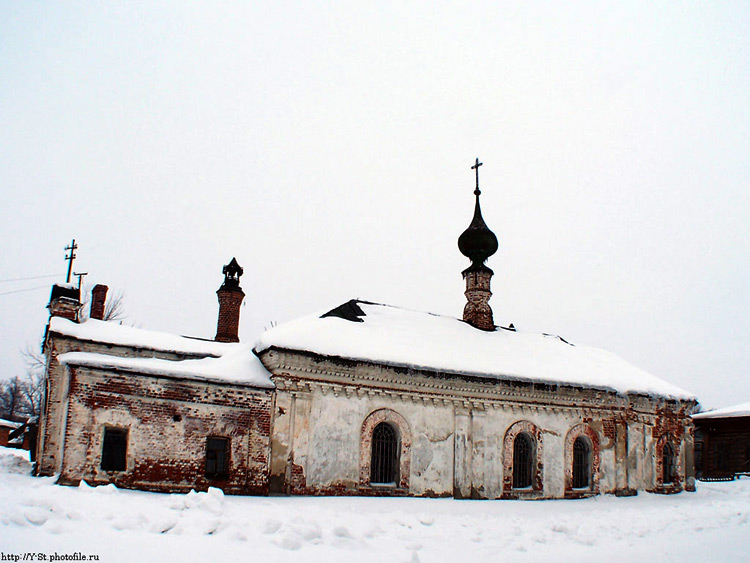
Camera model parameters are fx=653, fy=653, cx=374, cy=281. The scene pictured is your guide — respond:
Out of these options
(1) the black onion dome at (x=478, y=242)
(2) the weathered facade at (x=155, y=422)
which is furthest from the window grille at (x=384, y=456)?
(1) the black onion dome at (x=478, y=242)

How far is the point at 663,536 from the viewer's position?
11469 millimetres

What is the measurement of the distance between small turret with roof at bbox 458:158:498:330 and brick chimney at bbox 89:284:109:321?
34.8ft

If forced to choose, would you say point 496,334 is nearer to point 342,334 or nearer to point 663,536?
point 342,334

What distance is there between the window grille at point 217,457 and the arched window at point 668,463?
532 inches

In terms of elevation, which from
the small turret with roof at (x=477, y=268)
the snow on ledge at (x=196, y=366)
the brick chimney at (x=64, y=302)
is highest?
the small turret with roof at (x=477, y=268)

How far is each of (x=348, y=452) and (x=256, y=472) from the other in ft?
6.83

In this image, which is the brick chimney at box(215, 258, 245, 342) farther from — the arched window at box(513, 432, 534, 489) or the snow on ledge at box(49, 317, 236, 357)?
the arched window at box(513, 432, 534, 489)

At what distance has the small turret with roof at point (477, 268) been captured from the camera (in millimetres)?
20375

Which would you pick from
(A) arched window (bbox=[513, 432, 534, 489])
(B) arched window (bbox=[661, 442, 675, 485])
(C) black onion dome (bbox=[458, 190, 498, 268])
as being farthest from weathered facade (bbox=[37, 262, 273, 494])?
(B) arched window (bbox=[661, 442, 675, 485])

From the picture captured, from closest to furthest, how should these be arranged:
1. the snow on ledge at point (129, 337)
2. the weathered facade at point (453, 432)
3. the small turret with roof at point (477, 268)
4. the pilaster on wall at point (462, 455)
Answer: the weathered facade at point (453, 432)
the snow on ledge at point (129, 337)
the pilaster on wall at point (462, 455)
the small turret with roof at point (477, 268)

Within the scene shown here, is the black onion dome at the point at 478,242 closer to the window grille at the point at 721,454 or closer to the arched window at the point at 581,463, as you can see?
the arched window at the point at 581,463

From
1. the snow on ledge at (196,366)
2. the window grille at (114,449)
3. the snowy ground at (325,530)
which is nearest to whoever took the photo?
the snowy ground at (325,530)

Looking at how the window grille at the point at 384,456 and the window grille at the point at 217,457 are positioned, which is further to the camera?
the window grille at the point at 384,456

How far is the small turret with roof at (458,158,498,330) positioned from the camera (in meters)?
20.4
